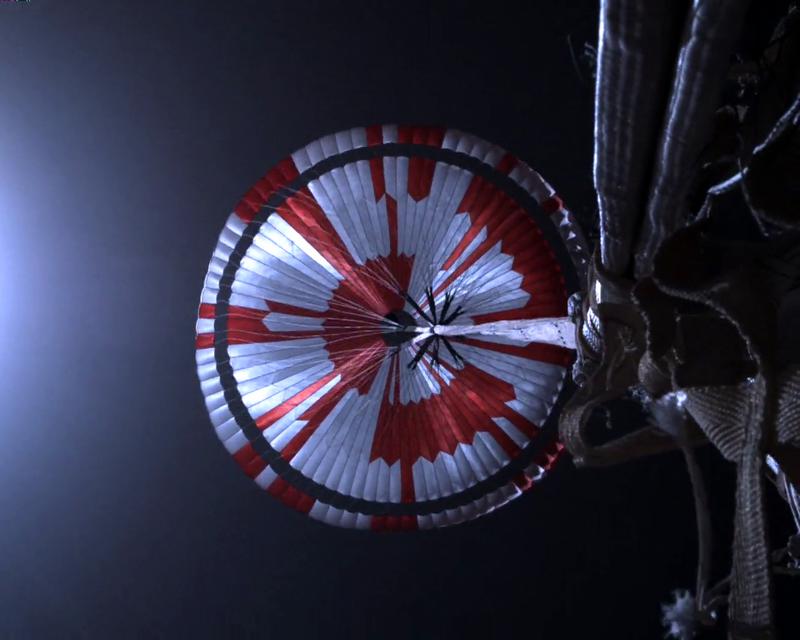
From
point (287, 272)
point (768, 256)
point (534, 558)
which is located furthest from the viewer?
point (534, 558)

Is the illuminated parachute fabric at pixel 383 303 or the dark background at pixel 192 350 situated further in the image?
the dark background at pixel 192 350

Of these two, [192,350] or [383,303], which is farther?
[192,350]

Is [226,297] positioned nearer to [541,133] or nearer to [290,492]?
[290,492]

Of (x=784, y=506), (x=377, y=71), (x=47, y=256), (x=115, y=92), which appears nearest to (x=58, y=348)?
(x=47, y=256)
